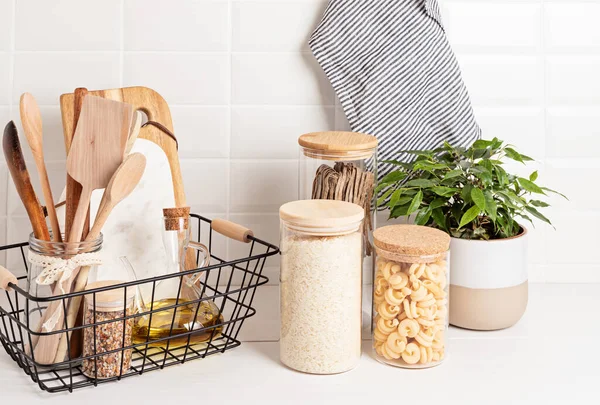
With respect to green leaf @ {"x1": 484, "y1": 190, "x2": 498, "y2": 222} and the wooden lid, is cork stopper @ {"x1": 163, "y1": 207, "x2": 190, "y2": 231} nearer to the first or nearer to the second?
the wooden lid

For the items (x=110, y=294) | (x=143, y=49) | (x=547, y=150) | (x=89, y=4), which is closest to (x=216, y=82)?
(x=143, y=49)

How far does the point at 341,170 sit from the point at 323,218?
0.18 meters

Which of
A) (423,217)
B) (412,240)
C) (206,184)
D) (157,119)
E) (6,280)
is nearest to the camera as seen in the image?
(6,280)

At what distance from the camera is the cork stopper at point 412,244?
3.31ft

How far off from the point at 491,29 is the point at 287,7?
38 cm

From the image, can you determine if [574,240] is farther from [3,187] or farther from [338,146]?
[3,187]

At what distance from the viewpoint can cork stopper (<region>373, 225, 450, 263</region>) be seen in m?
1.01

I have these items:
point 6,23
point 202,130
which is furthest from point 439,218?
point 6,23

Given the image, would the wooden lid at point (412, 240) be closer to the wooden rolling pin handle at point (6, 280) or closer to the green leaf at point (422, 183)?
the green leaf at point (422, 183)

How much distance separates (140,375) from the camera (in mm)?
997

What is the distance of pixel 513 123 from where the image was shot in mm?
1376

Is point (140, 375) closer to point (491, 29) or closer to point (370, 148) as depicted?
point (370, 148)

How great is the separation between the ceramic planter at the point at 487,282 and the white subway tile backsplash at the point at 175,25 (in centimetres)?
57

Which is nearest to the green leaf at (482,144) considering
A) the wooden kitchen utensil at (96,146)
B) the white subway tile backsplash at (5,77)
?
the wooden kitchen utensil at (96,146)
